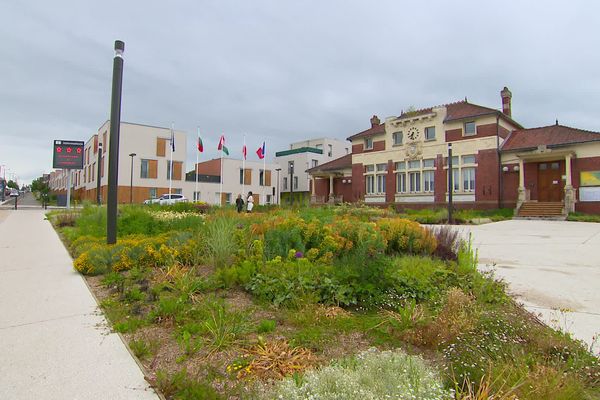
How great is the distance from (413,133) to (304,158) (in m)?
29.0

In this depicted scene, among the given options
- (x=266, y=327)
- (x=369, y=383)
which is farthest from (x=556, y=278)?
(x=369, y=383)

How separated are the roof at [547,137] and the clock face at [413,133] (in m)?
6.93

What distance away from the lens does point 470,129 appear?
29406 millimetres

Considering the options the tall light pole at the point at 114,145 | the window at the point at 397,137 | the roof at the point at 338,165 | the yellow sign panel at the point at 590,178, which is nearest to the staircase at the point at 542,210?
the yellow sign panel at the point at 590,178

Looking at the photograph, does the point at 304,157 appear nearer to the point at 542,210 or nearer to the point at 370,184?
the point at 370,184

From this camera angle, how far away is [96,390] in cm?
256

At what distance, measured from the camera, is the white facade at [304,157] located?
197 ft

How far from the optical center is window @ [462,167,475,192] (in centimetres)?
2911

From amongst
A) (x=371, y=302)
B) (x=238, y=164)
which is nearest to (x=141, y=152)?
(x=238, y=164)

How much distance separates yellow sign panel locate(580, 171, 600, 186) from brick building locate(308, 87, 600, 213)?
0.05 m

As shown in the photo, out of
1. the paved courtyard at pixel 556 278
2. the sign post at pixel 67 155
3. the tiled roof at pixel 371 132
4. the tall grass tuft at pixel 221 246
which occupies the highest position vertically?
the tiled roof at pixel 371 132

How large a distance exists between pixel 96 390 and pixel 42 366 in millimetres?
710

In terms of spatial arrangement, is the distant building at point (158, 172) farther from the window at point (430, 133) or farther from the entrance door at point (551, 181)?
the entrance door at point (551, 181)

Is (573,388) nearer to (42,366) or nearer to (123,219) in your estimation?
(42,366)
